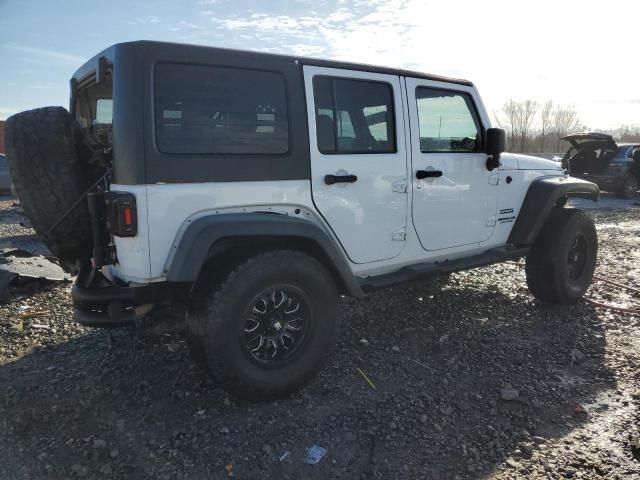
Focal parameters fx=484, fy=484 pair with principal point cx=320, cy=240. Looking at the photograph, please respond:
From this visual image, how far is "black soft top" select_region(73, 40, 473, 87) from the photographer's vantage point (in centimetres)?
257

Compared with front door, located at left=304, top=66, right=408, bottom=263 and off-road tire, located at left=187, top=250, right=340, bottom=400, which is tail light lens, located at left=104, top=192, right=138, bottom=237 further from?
front door, located at left=304, top=66, right=408, bottom=263

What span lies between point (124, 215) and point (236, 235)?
0.59 meters

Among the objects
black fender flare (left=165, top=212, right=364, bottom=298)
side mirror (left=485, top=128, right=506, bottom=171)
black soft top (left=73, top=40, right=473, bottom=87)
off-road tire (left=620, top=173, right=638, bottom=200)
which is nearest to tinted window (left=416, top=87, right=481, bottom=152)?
side mirror (left=485, top=128, right=506, bottom=171)

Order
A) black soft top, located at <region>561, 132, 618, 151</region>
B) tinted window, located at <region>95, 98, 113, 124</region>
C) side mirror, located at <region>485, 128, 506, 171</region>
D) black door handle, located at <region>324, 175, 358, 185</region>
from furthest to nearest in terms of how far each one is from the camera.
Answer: black soft top, located at <region>561, 132, 618, 151</region> < side mirror, located at <region>485, 128, 506, 171</region> < tinted window, located at <region>95, 98, 113, 124</region> < black door handle, located at <region>324, 175, 358, 185</region>

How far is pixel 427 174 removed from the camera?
3.65 meters

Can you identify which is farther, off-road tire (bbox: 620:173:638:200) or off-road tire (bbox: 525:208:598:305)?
off-road tire (bbox: 620:173:638:200)

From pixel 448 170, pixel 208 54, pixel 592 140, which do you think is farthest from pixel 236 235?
pixel 592 140

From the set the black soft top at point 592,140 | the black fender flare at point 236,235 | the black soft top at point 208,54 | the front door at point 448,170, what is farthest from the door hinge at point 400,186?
the black soft top at point 592,140

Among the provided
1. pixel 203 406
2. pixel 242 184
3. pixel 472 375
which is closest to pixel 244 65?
pixel 242 184

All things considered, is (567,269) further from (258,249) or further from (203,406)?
(203,406)

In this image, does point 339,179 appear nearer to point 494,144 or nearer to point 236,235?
point 236,235

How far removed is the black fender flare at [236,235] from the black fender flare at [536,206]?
2.12 meters

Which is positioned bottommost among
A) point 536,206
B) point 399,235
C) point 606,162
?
point 399,235

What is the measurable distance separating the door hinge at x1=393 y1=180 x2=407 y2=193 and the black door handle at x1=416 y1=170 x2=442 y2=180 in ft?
0.45
